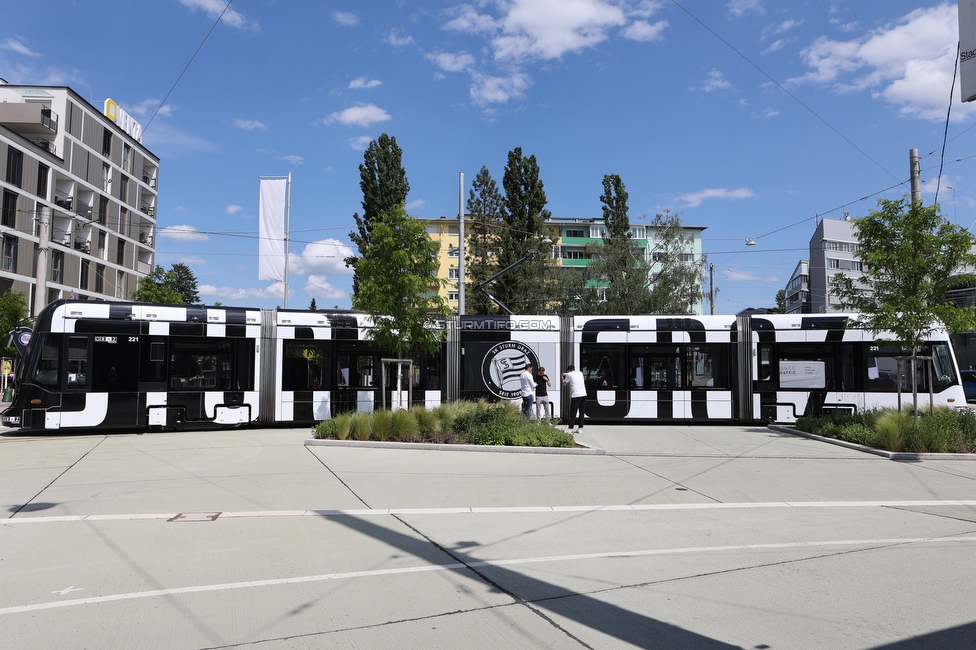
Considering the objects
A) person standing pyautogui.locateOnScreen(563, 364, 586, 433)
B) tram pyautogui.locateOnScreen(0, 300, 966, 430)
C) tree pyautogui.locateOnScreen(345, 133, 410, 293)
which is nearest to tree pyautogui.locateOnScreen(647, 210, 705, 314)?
tree pyautogui.locateOnScreen(345, 133, 410, 293)

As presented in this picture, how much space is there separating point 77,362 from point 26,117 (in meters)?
40.1

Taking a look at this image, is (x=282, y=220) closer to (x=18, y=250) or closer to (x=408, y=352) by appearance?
(x=408, y=352)

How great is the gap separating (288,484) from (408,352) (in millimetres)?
9478

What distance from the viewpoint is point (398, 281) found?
1722cm

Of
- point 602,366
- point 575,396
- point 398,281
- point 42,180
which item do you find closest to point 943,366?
point 602,366

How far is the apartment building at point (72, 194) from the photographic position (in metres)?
44.4

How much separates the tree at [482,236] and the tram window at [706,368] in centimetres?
2463

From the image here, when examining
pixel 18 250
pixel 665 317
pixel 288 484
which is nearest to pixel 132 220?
pixel 18 250

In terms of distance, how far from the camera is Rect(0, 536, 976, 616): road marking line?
5.08 metres

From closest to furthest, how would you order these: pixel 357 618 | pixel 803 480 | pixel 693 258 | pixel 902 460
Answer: pixel 357 618, pixel 803 480, pixel 902 460, pixel 693 258

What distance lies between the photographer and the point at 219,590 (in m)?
5.37

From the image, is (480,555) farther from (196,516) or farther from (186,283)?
(186,283)

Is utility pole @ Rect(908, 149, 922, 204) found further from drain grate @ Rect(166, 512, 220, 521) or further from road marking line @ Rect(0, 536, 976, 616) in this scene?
drain grate @ Rect(166, 512, 220, 521)

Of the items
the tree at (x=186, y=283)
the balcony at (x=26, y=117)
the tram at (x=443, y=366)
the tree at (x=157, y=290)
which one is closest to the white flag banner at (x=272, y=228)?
the tram at (x=443, y=366)
